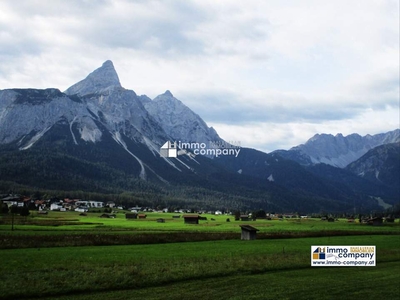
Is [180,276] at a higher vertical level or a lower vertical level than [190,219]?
higher

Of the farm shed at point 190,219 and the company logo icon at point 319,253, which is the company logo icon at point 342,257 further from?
the farm shed at point 190,219

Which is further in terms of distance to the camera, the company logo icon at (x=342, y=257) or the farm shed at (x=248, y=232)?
the farm shed at (x=248, y=232)

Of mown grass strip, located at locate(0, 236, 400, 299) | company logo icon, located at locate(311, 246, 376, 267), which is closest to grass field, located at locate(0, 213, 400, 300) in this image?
mown grass strip, located at locate(0, 236, 400, 299)

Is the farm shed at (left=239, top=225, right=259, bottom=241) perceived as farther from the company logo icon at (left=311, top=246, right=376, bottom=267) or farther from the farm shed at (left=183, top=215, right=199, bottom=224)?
the farm shed at (left=183, top=215, right=199, bottom=224)

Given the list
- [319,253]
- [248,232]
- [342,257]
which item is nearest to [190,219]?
[248,232]

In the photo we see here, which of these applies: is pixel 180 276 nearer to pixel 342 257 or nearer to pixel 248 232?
pixel 342 257

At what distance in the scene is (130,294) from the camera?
29.3 meters

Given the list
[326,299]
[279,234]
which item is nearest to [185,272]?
[326,299]

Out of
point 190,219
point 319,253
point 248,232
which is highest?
point 319,253

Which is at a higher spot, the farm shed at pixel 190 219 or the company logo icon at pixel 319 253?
the company logo icon at pixel 319 253

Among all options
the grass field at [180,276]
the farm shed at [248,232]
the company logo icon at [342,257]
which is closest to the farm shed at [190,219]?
the farm shed at [248,232]

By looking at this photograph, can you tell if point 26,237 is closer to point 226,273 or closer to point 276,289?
point 226,273

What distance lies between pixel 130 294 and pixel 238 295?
296 inches

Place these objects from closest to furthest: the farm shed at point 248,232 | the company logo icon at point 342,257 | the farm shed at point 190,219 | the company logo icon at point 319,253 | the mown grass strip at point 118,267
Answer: the mown grass strip at point 118,267, the company logo icon at point 342,257, the company logo icon at point 319,253, the farm shed at point 248,232, the farm shed at point 190,219
